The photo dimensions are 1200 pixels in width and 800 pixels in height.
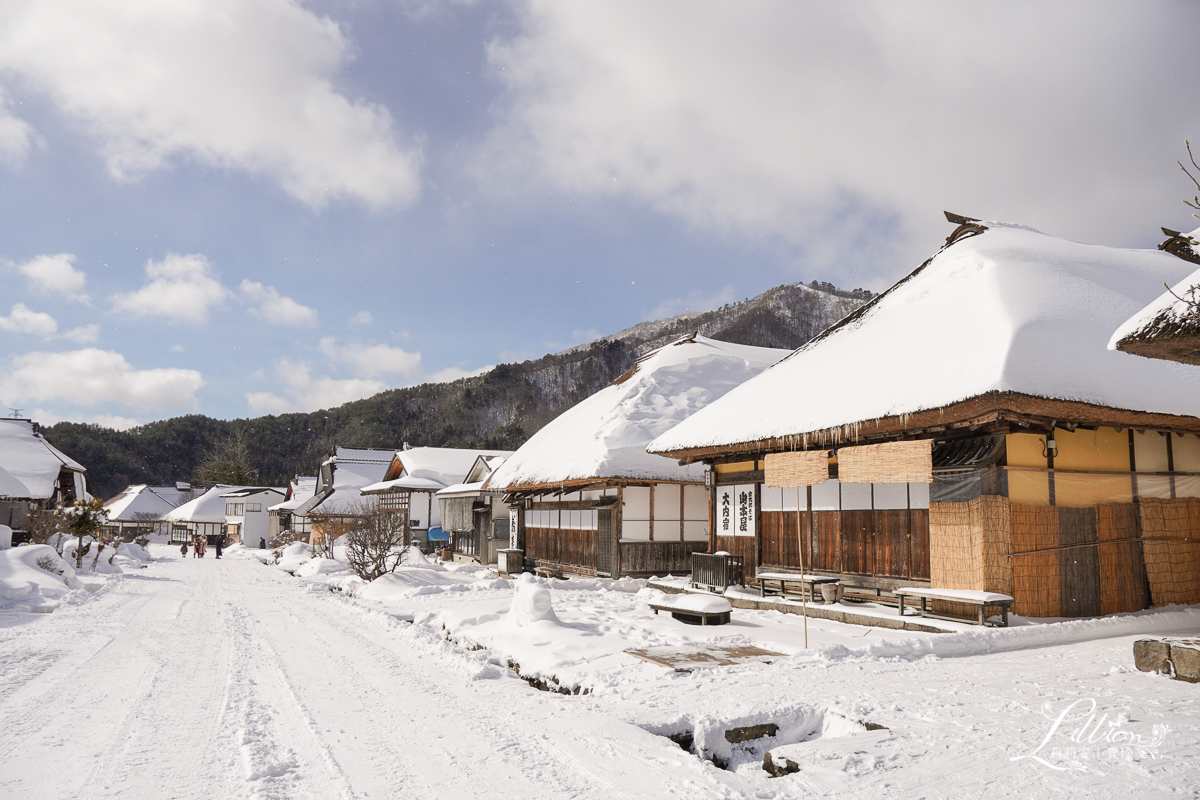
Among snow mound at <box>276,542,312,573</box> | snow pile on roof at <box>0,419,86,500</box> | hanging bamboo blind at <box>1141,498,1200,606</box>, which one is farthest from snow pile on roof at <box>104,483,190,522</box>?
hanging bamboo blind at <box>1141,498,1200,606</box>

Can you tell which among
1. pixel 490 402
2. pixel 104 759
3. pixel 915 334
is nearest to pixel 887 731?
pixel 104 759

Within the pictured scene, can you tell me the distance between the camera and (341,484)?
148 feet

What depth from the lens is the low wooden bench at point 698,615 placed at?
33.2ft

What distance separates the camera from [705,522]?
18.4 m

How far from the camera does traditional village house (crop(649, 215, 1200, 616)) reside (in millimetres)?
9297

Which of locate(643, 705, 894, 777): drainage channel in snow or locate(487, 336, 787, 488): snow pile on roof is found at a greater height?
locate(487, 336, 787, 488): snow pile on roof

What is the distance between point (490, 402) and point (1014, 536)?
270 ft

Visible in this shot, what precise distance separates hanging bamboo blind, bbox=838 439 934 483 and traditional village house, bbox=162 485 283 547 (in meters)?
55.0

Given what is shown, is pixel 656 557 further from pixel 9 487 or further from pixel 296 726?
pixel 9 487

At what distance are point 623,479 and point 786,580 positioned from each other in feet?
19.9

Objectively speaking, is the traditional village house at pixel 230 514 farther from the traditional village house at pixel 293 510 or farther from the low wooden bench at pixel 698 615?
the low wooden bench at pixel 698 615

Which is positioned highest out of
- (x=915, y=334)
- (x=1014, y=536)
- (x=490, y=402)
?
(x=490, y=402)

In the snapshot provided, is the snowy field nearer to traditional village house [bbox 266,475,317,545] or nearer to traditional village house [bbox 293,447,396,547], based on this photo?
traditional village house [bbox 293,447,396,547]

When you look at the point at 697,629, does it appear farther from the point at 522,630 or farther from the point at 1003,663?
the point at 1003,663
